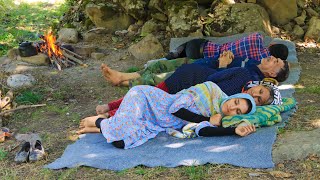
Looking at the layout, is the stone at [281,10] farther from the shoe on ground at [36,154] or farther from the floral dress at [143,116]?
the shoe on ground at [36,154]

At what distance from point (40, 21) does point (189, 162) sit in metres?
9.02

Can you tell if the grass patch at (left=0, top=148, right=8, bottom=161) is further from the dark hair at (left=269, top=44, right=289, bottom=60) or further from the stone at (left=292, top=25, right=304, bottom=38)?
the stone at (left=292, top=25, right=304, bottom=38)

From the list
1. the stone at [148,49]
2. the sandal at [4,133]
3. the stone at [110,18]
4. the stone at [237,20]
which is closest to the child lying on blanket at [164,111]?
the sandal at [4,133]

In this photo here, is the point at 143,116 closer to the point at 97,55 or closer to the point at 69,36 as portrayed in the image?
the point at 97,55

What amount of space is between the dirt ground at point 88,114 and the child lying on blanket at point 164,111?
478mm

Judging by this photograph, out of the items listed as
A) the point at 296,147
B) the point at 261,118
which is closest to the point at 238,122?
the point at 261,118

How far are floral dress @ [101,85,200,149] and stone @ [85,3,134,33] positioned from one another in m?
4.95

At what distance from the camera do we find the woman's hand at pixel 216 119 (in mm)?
3904

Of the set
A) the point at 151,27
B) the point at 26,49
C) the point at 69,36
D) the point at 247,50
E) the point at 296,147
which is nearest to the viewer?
the point at 296,147

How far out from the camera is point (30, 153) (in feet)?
12.5

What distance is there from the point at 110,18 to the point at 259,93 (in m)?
5.25

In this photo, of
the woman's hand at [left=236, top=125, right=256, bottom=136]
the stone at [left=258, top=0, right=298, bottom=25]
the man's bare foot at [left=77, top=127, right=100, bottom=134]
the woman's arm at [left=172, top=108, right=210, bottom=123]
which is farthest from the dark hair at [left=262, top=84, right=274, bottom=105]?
the stone at [left=258, top=0, right=298, bottom=25]

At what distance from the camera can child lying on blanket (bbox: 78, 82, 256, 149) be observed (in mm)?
3891

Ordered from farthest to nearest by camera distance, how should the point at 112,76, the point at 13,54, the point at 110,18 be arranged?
the point at 110,18, the point at 13,54, the point at 112,76
